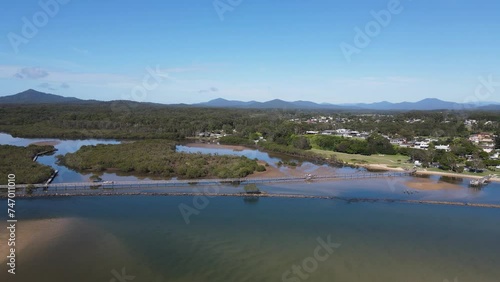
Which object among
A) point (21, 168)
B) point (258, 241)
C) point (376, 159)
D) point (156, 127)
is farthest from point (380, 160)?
point (156, 127)

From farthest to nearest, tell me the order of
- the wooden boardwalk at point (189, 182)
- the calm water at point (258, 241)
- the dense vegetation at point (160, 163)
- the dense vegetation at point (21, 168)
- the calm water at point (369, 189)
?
the dense vegetation at point (160, 163) → the calm water at point (369, 189) → the dense vegetation at point (21, 168) → the wooden boardwalk at point (189, 182) → the calm water at point (258, 241)

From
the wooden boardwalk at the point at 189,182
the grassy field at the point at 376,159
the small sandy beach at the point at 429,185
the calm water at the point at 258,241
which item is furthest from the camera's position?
the grassy field at the point at 376,159

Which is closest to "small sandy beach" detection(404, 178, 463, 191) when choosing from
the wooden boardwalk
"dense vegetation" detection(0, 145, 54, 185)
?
the wooden boardwalk

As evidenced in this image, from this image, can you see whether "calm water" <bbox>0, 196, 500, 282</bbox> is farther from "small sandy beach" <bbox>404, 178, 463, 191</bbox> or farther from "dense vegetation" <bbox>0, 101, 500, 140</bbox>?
"dense vegetation" <bbox>0, 101, 500, 140</bbox>

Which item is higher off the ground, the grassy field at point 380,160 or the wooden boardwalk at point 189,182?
the wooden boardwalk at point 189,182

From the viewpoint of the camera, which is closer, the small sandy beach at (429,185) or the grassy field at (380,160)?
the small sandy beach at (429,185)

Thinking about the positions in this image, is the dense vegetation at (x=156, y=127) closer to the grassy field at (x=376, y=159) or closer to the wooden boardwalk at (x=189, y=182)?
the grassy field at (x=376, y=159)

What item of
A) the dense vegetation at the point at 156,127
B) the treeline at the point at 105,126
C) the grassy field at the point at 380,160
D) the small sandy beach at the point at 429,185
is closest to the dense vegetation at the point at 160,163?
the grassy field at the point at 380,160
